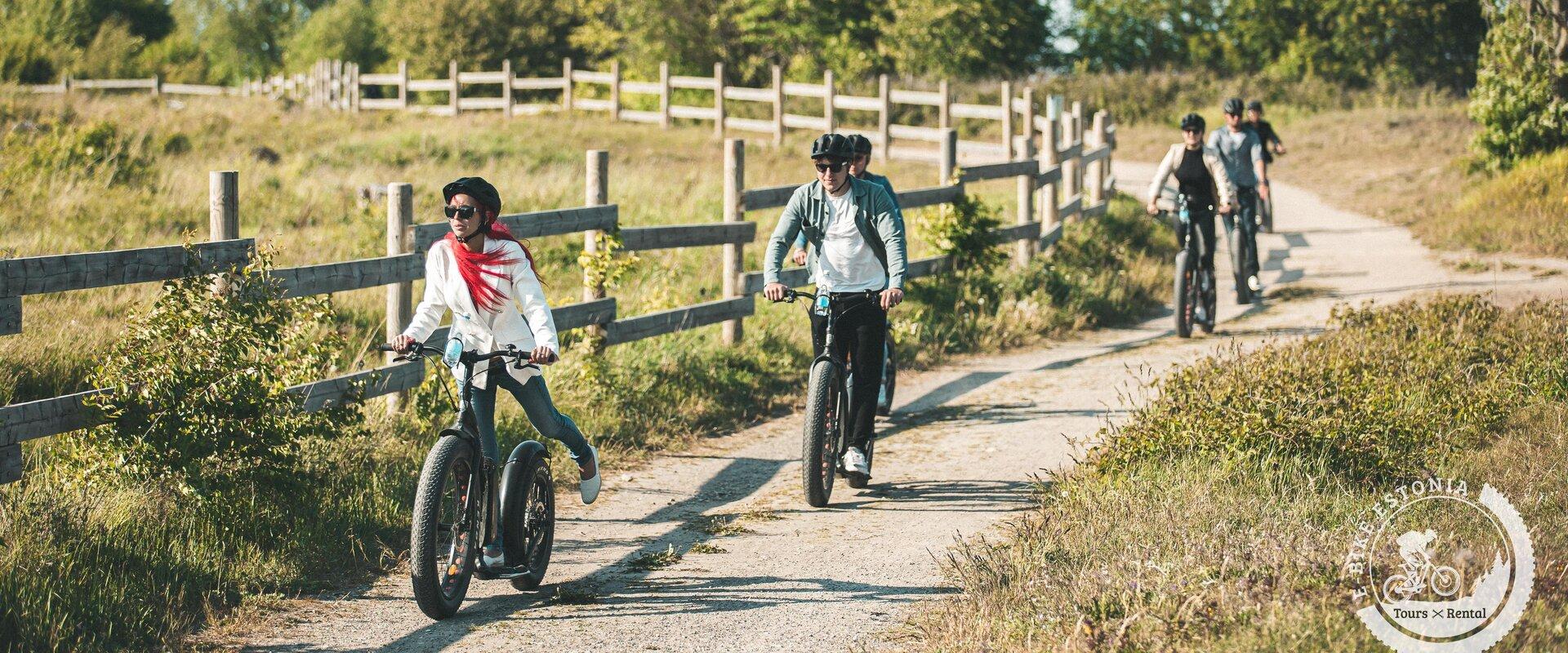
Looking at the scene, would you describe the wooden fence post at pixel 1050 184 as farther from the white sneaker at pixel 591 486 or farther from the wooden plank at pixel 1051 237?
the white sneaker at pixel 591 486

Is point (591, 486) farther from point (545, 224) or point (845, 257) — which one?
point (545, 224)

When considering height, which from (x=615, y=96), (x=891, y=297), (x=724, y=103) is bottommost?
(x=891, y=297)

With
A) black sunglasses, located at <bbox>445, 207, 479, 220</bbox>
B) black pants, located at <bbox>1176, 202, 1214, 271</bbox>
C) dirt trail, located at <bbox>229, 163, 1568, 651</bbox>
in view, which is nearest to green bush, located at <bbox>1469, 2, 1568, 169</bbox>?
black pants, located at <bbox>1176, 202, 1214, 271</bbox>

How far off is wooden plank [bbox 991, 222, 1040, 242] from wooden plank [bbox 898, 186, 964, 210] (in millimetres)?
702

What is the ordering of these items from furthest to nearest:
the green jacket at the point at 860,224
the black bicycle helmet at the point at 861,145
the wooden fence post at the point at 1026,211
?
the wooden fence post at the point at 1026,211 < the black bicycle helmet at the point at 861,145 < the green jacket at the point at 860,224

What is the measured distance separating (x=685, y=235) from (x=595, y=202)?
2.24ft

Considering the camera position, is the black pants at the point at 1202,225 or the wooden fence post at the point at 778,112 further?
the wooden fence post at the point at 778,112

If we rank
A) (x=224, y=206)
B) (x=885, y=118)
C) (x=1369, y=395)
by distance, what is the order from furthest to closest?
(x=885, y=118) → (x=1369, y=395) → (x=224, y=206)

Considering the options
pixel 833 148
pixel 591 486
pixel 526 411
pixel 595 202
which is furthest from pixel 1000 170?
pixel 526 411

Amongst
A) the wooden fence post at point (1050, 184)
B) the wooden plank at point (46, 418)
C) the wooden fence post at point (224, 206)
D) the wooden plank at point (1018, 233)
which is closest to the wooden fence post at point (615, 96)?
the wooden fence post at point (1050, 184)

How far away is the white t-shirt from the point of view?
23.1ft

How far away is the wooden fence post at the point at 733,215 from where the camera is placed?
10.1m

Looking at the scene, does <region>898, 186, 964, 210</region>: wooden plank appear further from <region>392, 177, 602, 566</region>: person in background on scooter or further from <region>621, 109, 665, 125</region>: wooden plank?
<region>621, 109, 665, 125</region>: wooden plank

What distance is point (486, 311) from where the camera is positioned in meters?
5.46
